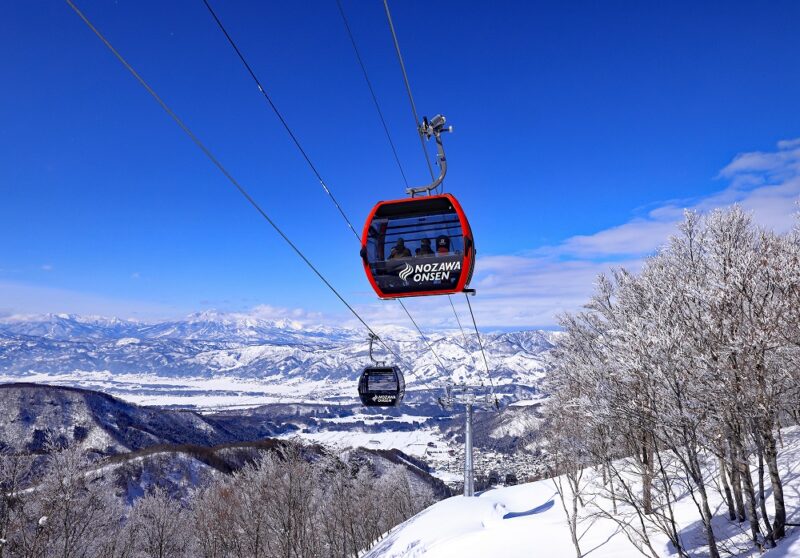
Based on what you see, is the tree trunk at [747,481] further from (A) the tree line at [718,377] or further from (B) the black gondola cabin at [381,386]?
(B) the black gondola cabin at [381,386]

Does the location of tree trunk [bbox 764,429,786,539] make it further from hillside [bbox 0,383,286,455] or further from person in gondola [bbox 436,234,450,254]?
hillside [bbox 0,383,286,455]

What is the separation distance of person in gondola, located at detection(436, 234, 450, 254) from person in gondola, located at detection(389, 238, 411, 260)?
0.71m

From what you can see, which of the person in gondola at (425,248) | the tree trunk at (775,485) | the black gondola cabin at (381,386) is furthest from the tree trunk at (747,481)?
the black gondola cabin at (381,386)

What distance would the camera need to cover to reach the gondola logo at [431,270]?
9242 mm

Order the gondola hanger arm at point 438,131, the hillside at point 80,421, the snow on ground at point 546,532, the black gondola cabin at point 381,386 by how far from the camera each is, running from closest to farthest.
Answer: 1. the gondola hanger arm at point 438,131
2. the snow on ground at point 546,532
3. the black gondola cabin at point 381,386
4. the hillside at point 80,421

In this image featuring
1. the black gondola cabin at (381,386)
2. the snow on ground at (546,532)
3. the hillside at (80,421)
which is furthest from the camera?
the hillside at (80,421)

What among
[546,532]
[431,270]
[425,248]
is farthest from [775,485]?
[546,532]

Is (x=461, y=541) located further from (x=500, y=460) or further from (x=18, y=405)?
(x=18, y=405)

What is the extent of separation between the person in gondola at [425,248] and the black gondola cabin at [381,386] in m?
13.8

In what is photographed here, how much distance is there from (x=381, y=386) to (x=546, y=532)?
1081 cm

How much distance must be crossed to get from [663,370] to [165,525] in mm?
46614

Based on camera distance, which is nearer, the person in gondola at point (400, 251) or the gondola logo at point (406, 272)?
the gondola logo at point (406, 272)

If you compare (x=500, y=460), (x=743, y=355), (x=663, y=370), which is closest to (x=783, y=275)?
(x=743, y=355)

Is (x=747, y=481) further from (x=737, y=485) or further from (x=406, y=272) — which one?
(x=406, y=272)
